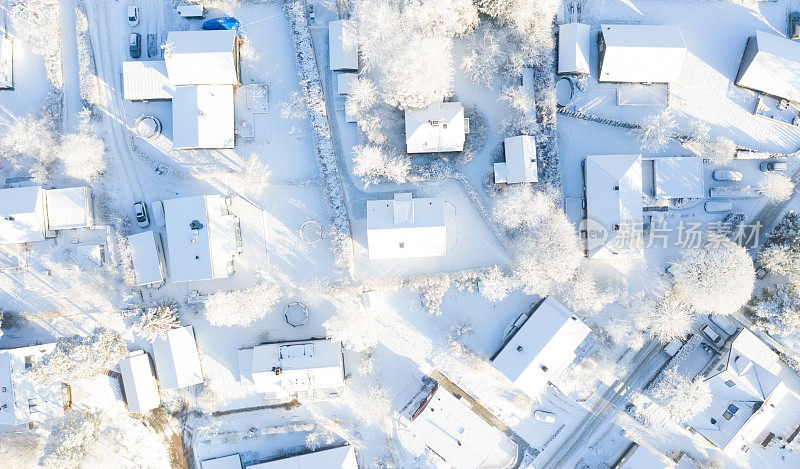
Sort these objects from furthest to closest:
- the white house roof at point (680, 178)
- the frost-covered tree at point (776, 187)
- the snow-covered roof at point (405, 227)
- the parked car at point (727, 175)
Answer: the parked car at point (727, 175) < the white house roof at point (680, 178) < the frost-covered tree at point (776, 187) < the snow-covered roof at point (405, 227)

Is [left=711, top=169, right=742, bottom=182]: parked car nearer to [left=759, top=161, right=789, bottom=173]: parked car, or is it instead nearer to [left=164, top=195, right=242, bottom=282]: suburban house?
[left=759, top=161, right=789, bottom=173]: parked car

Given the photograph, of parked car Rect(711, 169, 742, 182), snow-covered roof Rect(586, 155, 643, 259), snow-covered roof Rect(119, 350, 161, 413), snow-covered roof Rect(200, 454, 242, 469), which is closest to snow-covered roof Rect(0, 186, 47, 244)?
snow-covered roof Rect(119, 350, 161, 413)

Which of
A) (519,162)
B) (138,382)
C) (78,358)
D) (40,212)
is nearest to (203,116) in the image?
(40,212)

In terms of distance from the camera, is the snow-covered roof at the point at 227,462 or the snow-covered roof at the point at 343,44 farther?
the snow-covered roof at the point at 227,462

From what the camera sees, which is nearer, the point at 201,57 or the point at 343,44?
the point at 201,57

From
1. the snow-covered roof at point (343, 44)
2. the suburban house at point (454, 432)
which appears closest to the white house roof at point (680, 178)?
the suburban house at point (454, 432)

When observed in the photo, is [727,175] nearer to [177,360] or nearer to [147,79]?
[177,360]

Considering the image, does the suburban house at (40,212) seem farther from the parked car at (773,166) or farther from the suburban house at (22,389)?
the parked car at (773,166)
